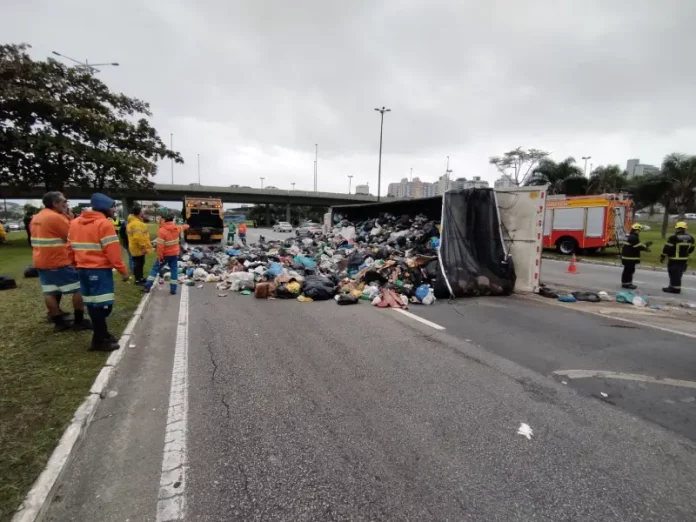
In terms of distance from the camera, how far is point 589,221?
15.4 meters

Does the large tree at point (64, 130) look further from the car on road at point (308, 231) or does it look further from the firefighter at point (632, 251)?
the firefighter at point (632, 251)

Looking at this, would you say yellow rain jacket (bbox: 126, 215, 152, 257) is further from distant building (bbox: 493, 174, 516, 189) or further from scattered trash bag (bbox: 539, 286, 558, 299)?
distant building (bbox: 493, 174, 516, 189)

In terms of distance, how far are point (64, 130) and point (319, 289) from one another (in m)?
19.5

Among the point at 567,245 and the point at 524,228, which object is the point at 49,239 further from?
the point at 567,245

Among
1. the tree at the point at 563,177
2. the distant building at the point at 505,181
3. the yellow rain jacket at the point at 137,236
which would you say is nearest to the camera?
the yellow rain jacket at the point at 137,236

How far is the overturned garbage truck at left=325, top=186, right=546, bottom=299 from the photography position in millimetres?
7406

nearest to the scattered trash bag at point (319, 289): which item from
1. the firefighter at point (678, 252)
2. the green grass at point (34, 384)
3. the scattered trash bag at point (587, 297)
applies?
the green grass at point (34, 384)

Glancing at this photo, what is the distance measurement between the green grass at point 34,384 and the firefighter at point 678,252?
10.9 m

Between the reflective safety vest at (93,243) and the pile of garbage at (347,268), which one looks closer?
the reflective safety vest at (93,243)

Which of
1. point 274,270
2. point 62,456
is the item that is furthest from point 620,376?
point 274,270

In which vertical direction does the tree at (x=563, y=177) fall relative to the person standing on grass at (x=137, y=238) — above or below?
above

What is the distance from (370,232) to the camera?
12.0m

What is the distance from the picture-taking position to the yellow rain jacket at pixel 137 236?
7.63 metres

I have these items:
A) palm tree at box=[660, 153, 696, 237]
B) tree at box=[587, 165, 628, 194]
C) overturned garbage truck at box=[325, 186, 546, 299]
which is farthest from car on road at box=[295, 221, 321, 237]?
tree at box=[587, 165, 628, 194]
